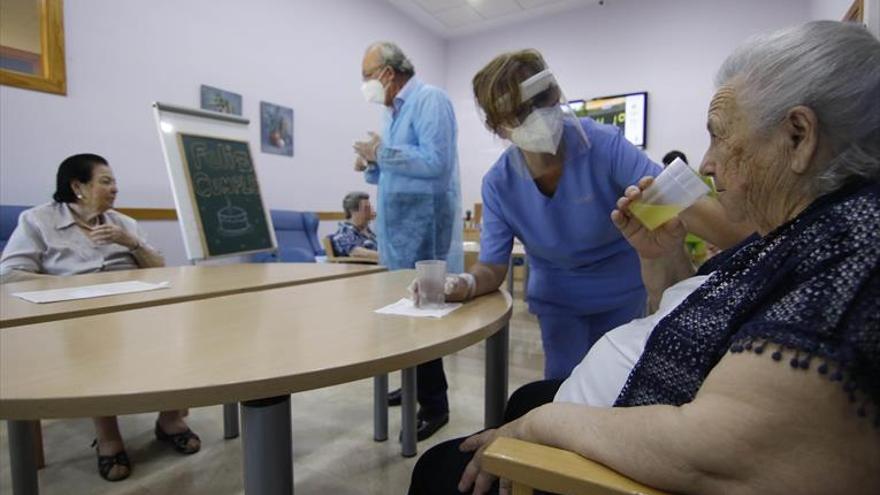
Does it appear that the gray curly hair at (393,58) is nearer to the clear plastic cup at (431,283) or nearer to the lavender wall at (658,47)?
the clear plastic cup at (431,283)

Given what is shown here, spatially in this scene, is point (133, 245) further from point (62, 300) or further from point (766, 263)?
point (766, 263)

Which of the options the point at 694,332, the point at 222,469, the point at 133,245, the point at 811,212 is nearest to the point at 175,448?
the point at 222,469

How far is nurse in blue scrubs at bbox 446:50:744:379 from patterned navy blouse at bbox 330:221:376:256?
2.35 metres

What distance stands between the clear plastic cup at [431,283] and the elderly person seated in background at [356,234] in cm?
236

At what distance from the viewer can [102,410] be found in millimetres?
531

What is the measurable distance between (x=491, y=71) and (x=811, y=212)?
0.82 m

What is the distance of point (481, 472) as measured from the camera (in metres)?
0.73

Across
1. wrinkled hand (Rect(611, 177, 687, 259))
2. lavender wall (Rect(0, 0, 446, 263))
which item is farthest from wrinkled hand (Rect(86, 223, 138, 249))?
wrinkled hand (Rect(611, 177, 687, 259))

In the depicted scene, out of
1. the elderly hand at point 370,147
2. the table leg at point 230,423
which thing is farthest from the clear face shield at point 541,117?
the table leg at point 230,423

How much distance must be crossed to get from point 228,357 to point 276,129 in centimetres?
388

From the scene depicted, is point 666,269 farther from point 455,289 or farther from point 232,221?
point 232,221

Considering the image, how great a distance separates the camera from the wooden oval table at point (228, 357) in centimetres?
55

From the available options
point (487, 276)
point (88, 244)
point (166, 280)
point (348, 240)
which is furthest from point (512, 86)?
point (348, 240)

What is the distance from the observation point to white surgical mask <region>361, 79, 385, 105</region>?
2023 mm
